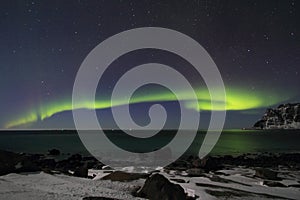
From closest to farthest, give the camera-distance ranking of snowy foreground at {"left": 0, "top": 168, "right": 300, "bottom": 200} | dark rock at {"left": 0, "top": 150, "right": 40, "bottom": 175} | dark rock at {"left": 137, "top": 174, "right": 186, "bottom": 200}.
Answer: dark rock at {"left": 137, "top": 174, "right": 186, "bottom": 200}
snowy foreground at {"left": 0, "top": 168, "right": 300, "bottom": 200}
dark rock at {"left": 0, "top": 150, "right": 40, "bottom": 175}

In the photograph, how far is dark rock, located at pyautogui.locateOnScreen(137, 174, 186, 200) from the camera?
1245 centimetres

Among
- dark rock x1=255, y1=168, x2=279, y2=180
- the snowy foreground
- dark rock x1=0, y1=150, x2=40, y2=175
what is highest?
dark rock x1=0, y1=150, x2=40, y2=175

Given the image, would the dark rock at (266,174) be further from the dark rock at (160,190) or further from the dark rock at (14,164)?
the dark rock at (14,164)

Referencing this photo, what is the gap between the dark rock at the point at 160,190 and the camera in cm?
1245

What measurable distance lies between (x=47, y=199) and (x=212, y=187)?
33.5ft

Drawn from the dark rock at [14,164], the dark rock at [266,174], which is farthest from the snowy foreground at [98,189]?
the dark rock at [266,174]

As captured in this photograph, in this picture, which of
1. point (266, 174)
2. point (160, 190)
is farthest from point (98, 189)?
point (266, 174)

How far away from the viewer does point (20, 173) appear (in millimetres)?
18109

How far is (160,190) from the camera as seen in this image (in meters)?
12.8

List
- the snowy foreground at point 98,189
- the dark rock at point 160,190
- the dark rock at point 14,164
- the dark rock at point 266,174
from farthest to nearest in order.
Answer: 1. the dark rock at point 266,174
2. the dark rock at point 14,164
3. the snowy foreground at point 98,189
4. the dark rock at point 160,190

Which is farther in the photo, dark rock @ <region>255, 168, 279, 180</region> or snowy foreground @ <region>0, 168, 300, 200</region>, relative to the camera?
dark rock @ <region>255, 168, 279, 180</region>

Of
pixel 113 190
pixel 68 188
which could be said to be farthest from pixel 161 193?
pixel 68 188

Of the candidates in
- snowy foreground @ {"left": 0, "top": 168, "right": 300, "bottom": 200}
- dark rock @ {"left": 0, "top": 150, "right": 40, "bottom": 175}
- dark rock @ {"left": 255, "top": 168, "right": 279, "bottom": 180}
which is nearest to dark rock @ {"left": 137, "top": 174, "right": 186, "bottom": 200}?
snowy foreground @ {"left": 0, "top": 168, "right": 300, "bottom": 200}

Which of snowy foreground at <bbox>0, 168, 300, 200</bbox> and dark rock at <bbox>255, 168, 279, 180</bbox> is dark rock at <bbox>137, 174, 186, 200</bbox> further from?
dark rock at <bbox>255, 168, 279, 180</bbox>
